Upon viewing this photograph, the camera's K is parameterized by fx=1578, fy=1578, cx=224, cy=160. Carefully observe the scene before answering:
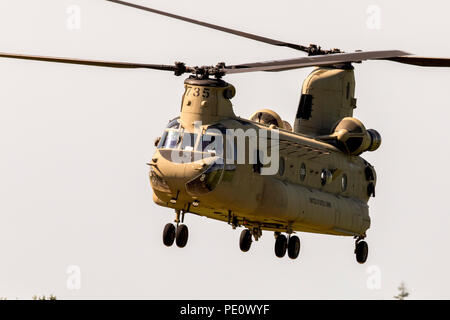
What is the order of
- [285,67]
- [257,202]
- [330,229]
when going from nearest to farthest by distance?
[285,67], [257,202], [330,229]

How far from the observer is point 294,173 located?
53469 millimetres

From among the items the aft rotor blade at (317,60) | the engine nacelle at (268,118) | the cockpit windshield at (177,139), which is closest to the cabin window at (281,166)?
the engine nacelle at (268,118)

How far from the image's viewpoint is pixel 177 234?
50594 mm

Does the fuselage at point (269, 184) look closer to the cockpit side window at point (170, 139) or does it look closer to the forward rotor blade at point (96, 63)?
the cockpit side window at point (170, 139)

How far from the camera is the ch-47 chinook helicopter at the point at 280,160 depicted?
4869 cm

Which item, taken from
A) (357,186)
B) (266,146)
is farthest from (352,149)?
(266,146)

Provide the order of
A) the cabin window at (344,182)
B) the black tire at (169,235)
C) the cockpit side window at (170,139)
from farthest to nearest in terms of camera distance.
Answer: the cabin window at (344,182)
the black tire at (169,235)
the cockpit side window at (170,139)

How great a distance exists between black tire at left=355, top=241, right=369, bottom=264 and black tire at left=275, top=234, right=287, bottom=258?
5.05 meters

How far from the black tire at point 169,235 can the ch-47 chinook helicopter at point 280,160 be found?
32 mm

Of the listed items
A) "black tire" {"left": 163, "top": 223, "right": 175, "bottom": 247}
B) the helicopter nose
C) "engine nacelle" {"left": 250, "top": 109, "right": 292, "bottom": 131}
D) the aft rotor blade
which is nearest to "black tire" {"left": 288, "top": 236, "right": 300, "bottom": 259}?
"engine nacelle" {"left": 250, "top": 109, "right": 292, "bottom": 131}

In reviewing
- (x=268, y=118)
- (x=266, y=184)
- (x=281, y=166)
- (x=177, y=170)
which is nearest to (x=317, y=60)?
(x=266, y=184)

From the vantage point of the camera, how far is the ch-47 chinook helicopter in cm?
4869

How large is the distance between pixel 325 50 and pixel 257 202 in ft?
31.6
